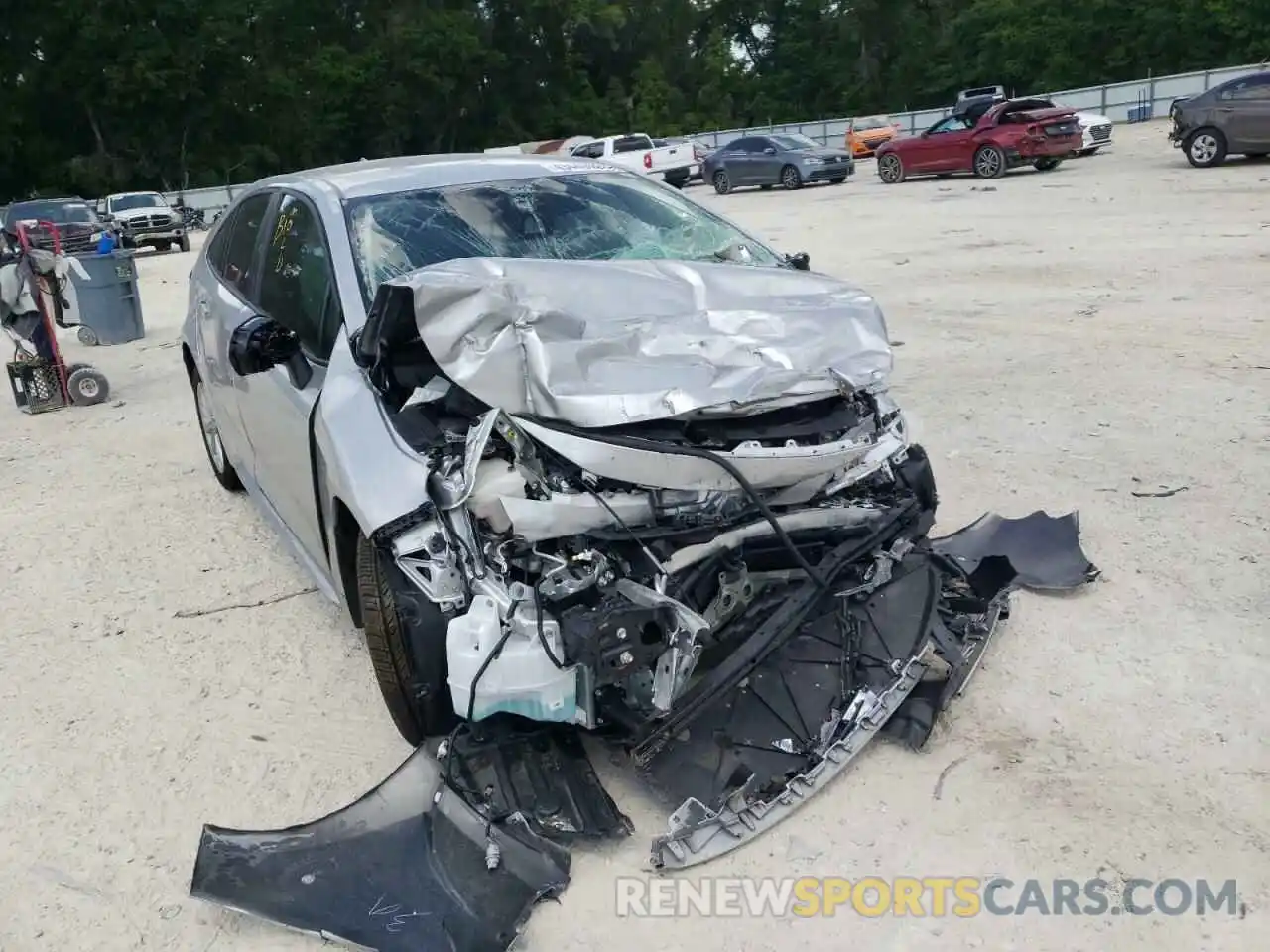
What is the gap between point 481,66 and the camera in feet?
178

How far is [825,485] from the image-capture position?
351cm

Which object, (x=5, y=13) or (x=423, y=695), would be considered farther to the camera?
(x=5, y=13)

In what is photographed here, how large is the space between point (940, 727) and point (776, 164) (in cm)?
2416

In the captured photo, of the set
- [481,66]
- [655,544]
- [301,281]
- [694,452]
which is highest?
[481,66]

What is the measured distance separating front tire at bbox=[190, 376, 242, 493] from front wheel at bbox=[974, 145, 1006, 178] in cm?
1858

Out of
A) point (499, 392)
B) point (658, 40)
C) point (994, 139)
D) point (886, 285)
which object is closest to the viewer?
point (499, 392)

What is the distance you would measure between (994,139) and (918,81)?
36159 millimetres

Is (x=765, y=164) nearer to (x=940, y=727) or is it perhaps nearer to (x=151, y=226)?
(x=151, y=226)

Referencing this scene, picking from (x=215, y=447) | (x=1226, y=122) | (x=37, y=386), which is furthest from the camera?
(x=1226, y=122)

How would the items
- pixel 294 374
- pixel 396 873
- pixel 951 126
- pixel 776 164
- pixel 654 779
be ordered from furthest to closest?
1. pixel 776 164
2. pixel 951 126
3. pixel 294 374
4. pixel 654 779
5. pixel 396 873

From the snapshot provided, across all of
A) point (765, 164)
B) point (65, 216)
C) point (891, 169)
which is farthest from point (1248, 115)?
point (65, 216)

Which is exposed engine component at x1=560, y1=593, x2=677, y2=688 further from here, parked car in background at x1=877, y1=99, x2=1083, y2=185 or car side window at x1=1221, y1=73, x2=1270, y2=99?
parked car in background at x1=877, y1=99, x2=1083, y2=185

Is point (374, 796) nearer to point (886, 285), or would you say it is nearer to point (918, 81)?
point (886, 285)

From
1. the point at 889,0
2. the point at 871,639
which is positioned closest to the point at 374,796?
the point at 871,639
